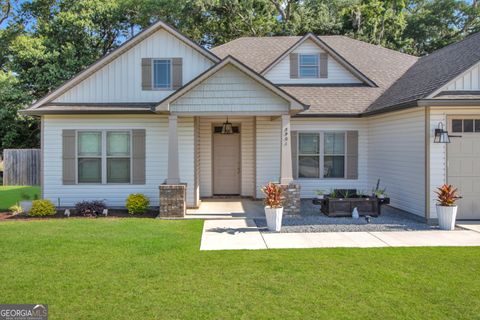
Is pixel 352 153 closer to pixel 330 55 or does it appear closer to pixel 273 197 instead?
pixel 330 55

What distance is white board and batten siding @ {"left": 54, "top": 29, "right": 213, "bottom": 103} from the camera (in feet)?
41.0

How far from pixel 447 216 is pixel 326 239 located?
305 centimetres

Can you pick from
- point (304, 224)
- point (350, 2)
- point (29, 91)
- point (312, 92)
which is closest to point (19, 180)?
point (29, 91)

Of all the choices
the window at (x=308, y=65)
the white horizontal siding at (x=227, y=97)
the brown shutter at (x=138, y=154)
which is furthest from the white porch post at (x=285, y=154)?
the window at (x=308, y=65)

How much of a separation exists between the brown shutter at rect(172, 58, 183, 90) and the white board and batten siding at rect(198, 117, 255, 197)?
1947mm

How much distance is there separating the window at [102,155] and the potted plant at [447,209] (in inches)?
335

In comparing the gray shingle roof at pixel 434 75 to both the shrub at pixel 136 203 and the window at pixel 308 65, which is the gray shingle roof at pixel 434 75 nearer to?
the window at pixel 308 65

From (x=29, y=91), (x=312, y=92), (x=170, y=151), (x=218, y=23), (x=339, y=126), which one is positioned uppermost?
(x=218, y=23)

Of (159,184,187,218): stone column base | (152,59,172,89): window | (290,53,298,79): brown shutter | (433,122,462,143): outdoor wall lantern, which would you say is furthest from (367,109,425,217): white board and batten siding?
(152,59,172,89): window

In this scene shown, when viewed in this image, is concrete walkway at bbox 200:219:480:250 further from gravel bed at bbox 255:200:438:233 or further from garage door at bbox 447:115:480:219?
garage door at bbox 447:115:480:219

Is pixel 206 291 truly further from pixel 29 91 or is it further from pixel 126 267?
pixel 29 91

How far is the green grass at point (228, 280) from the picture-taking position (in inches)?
186

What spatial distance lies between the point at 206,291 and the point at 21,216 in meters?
8.18

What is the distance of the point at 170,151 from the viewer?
10.9 meters
